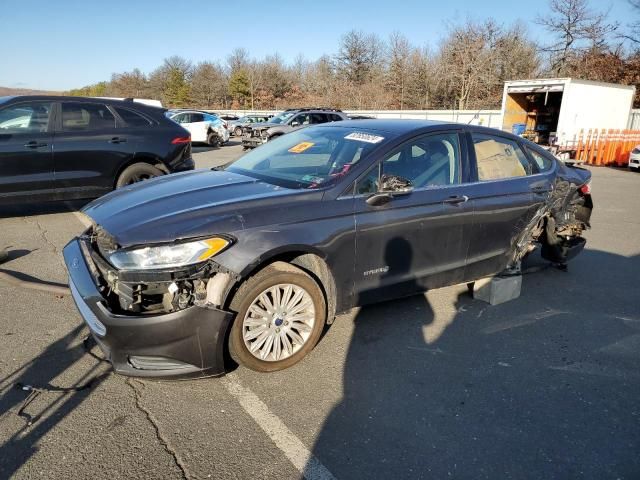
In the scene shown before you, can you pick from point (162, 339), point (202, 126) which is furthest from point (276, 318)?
point (202, 126)

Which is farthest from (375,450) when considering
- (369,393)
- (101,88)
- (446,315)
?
(101,88)

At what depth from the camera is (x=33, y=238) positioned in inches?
237

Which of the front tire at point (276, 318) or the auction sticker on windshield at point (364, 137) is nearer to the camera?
the front tire at point (276, 318)

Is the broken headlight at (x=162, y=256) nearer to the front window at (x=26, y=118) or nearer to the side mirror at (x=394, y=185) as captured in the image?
the side mirror at (x=394, y=185)

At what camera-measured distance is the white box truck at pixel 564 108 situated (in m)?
18.5

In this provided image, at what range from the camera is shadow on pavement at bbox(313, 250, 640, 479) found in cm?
241

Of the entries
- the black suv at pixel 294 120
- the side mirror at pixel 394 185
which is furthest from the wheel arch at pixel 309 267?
the black suv at pixel 294 120

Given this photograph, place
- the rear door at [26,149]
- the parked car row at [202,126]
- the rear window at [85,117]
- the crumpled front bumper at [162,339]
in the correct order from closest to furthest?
1. the crumpled front bumper at [162,339]
2. the rear door at [26,149]
3. the rear window at [85,117]
4. the parked car row at [202,126]

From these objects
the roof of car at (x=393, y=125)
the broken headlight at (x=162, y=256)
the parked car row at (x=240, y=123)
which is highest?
the roof of car at (x=393, y=125)

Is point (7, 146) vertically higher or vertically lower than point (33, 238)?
higher

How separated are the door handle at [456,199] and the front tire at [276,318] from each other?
140 centimetres

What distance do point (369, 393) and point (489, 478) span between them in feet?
2.87

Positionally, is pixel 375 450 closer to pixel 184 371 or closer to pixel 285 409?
pixel 285 409

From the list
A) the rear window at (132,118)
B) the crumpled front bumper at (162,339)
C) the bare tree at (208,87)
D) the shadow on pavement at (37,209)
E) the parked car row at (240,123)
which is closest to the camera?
the crumpled front bumper at (162,339)
